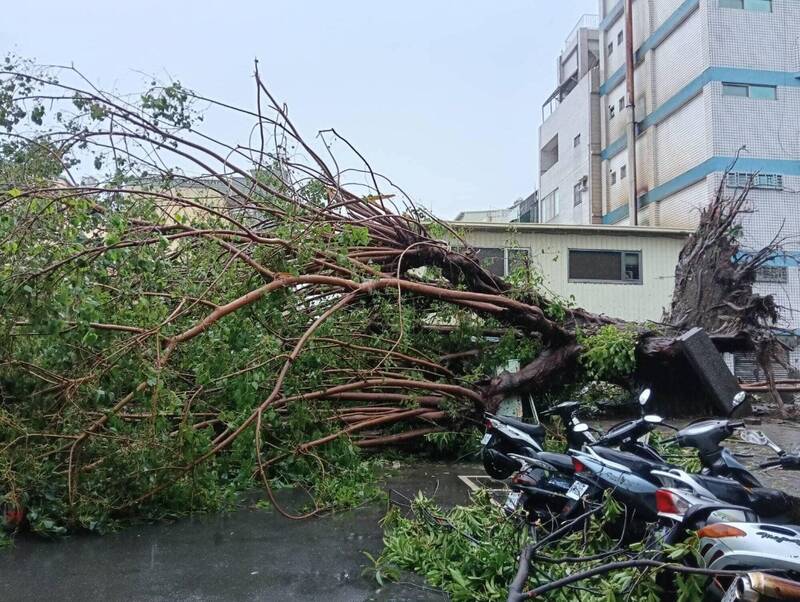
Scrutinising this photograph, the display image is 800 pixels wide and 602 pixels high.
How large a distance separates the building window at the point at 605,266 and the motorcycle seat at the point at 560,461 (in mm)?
12287

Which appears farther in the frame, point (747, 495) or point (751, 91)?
point (751, 91)

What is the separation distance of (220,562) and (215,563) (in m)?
0.04

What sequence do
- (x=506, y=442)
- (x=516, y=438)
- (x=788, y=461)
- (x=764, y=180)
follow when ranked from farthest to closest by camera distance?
(x=764, y=180) < (x=506, y=442) < (x=516, y=438) < (x=788, y=461)

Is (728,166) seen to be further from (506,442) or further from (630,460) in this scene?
(630,460)

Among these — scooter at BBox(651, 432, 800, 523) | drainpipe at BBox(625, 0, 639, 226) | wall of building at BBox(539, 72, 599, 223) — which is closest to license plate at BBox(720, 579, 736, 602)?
scooter at BBox(651, 432, 800, 523)

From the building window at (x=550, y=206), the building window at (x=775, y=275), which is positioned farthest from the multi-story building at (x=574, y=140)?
the building window at (x=775, y=275)

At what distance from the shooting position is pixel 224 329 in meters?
6.23

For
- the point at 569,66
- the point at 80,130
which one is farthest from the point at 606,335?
the point at 569,66

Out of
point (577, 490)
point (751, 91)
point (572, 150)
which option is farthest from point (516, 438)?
point (572, 150)

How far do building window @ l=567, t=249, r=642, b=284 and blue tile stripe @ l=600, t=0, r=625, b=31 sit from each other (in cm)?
1304

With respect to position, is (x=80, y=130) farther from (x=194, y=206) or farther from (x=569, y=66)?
(x=569, y=66)

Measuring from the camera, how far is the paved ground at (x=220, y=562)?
Result: 446 centimetres

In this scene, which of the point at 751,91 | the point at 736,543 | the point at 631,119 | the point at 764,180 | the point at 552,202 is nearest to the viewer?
the point at 736,543

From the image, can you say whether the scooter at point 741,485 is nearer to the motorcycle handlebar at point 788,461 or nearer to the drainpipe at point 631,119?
the motorcycle handlebar at point 788,461
